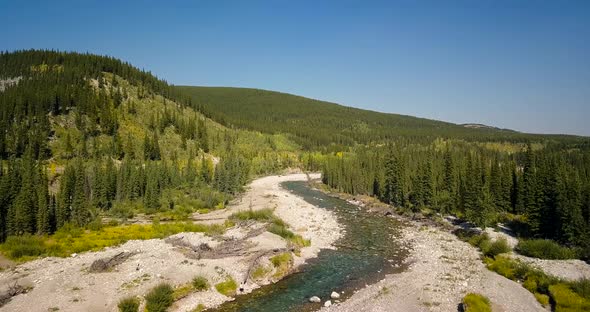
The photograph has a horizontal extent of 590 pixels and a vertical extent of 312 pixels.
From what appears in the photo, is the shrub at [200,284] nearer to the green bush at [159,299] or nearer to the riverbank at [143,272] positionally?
the riverbank at [143,272]

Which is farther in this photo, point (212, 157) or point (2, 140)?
point (212, 157)

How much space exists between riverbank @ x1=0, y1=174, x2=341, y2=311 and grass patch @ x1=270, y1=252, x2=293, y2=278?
0.79 m

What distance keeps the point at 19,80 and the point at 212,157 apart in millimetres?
73037

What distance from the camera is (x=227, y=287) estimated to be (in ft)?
102

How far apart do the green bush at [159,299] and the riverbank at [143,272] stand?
2.78ft

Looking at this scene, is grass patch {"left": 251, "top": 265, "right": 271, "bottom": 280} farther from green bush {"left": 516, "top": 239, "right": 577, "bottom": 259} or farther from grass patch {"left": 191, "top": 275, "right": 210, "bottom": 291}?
green bush {"left": 516, "top": 239, "right": 577, "bottom": 259}

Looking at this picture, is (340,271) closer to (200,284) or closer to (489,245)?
(200,284)

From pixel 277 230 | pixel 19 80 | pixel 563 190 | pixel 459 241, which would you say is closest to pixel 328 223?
pixel 277 230

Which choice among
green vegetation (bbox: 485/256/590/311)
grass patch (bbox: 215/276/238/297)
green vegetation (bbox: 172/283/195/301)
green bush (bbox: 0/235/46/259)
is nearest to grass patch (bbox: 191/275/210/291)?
green vegetation (bbox: 172/283/195/301)

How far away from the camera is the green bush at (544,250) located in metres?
38.3

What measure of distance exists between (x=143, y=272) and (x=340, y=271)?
62.7ft

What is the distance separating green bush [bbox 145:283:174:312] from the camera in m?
26.4

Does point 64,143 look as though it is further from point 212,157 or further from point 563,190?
point 563,190

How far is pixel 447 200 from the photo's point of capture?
6744 centimetres
